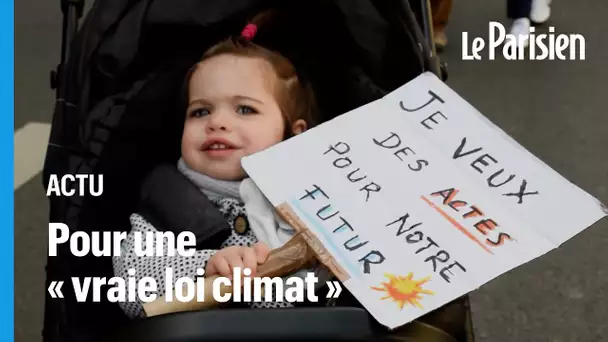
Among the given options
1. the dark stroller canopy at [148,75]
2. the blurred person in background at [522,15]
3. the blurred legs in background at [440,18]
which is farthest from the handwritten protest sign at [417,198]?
the blurred person in background at [522,15]

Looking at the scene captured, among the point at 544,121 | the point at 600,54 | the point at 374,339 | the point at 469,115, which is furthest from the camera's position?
the point at 600,54

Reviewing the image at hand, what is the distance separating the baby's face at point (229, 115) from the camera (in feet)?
3.26

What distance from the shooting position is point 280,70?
3.51 feet

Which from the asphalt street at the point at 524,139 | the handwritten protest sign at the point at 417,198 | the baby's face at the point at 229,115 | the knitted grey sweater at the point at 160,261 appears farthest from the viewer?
the asphalt street at the point at 524,139

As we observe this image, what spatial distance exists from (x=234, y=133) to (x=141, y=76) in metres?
0.17

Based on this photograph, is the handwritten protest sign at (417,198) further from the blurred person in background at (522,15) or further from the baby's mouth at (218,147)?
the blurred person in background at (522,15)

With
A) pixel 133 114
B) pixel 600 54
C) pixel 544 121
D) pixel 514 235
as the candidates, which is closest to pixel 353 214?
pixel 514 235

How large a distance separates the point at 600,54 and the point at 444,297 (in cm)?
169

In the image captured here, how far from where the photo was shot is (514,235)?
0.77 metres

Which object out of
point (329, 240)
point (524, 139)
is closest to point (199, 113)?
point (329, 240)

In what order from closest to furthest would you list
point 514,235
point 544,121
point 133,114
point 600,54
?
point 514,235, point 133,114, point 544,121, point 600,54

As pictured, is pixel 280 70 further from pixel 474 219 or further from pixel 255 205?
pixel 474 219

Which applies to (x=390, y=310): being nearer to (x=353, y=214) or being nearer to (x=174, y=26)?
(x=353, y=214)

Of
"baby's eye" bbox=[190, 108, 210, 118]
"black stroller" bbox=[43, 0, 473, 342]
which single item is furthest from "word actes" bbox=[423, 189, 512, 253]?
"baby's eye" bbox=[190, 108, 210, 118]
